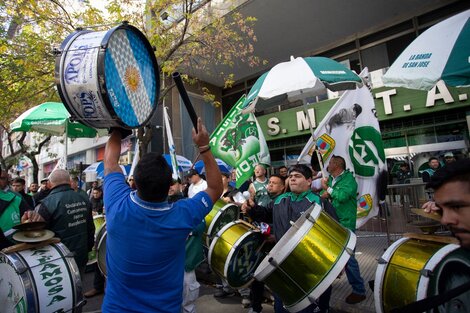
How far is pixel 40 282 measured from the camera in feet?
9.62

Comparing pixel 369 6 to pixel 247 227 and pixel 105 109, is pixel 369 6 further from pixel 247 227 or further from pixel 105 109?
pixel 105 109

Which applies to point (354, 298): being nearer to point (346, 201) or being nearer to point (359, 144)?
point (346, 201)

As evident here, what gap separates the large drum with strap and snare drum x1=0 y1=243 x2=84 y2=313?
2970 mm

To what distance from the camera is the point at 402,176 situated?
1208cm

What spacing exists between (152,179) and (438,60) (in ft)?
13.1

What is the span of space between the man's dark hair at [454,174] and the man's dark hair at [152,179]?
5.03 ft

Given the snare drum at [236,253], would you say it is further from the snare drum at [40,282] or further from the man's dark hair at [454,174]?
the man's dark hair at [454,174]

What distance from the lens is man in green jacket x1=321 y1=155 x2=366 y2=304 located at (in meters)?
4.23

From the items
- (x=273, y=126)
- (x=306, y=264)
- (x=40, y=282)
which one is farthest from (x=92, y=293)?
(x=273, y=126)

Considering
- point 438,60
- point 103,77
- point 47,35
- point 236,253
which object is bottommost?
point 236,253

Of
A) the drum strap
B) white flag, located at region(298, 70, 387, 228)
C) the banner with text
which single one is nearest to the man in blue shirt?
the drum strap

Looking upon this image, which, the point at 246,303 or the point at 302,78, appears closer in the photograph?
the point at 302,78

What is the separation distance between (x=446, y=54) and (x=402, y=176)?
9.35m

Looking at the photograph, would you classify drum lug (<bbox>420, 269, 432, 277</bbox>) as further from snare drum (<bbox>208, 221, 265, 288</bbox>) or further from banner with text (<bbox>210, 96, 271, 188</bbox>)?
banner with text (<bbox>210, 96, 271, 188</bbox>)
